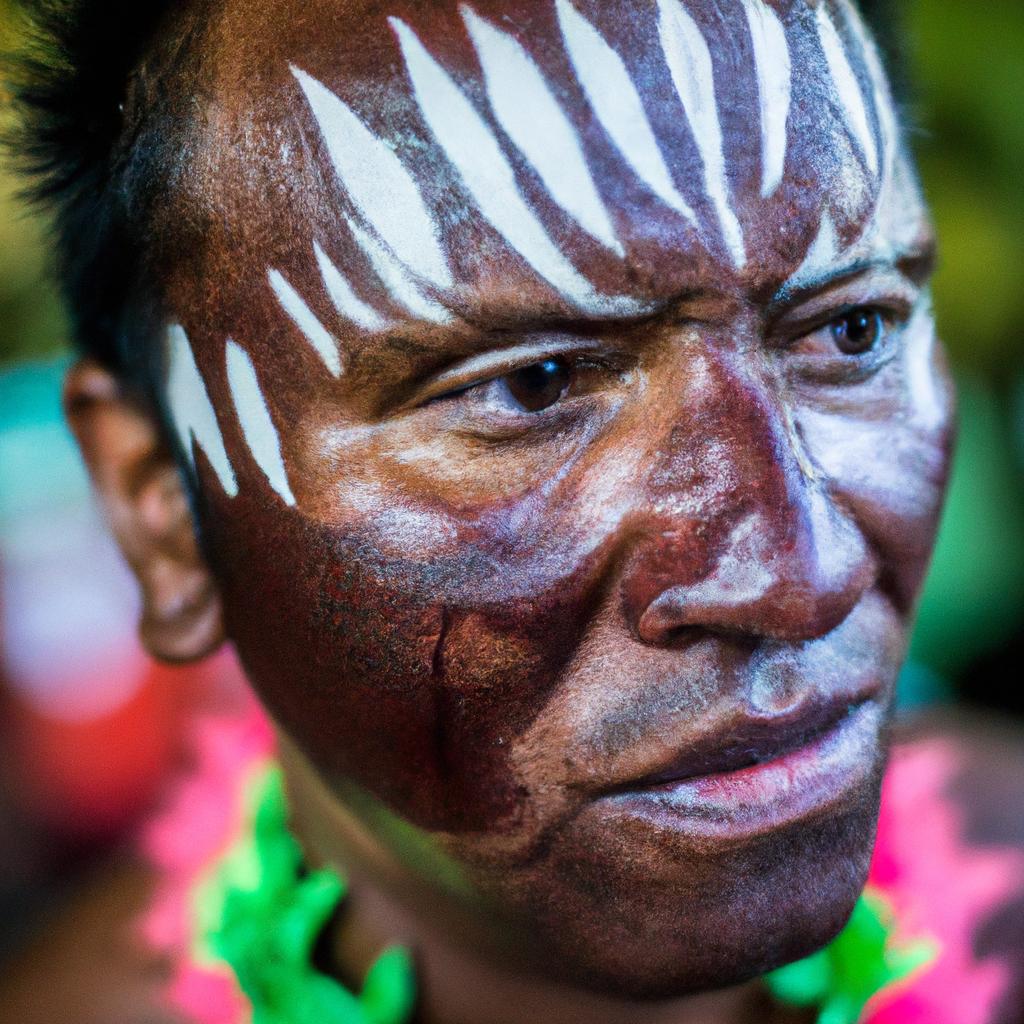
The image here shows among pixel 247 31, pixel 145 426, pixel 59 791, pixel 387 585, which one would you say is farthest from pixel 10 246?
pixel 387 585

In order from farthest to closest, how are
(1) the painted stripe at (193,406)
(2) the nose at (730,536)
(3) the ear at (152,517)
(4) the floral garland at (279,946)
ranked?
(4) the floral garland at (279,946), (3) the ear at (152,517), (1) the painted stripe at (193,406), (2) the nose at (730,536)

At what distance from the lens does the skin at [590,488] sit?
1.16 metres

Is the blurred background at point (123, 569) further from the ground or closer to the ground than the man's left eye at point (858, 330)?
closer to the ground

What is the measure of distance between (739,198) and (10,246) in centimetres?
301

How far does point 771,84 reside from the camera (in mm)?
1206

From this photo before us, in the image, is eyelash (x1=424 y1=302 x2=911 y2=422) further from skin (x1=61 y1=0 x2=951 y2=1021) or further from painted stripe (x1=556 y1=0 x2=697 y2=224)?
painted stripe (x1=556 y1=0 x2=697 y2=224)

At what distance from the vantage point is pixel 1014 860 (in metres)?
2.03

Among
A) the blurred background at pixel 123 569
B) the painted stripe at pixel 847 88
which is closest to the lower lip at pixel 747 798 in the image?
the painted stripe at pixel 847 88

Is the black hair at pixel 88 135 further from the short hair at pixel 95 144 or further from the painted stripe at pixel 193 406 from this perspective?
the painted stripe at pixel 193 406

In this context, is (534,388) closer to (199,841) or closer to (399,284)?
(399,284)

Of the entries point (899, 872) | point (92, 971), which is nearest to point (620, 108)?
point (899, 872)

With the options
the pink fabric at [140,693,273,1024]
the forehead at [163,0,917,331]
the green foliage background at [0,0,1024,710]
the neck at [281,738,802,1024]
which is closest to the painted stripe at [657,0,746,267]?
the forehead at [163,0,917,331]

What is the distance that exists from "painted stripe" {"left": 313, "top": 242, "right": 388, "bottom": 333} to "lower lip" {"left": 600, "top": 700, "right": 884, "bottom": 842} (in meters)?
0.57

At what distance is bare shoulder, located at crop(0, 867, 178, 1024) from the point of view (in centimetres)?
205
